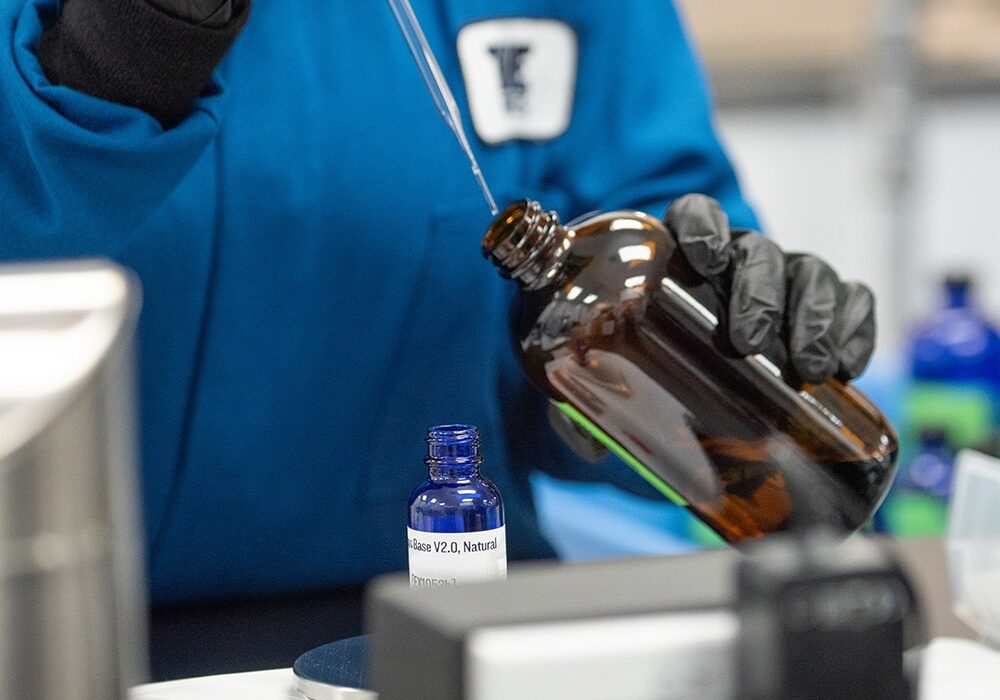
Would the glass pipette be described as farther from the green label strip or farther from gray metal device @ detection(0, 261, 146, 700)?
gray metal device @ detection(0, 261, 146, 700)

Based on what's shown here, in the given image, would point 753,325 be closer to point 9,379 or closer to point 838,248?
point 9,379

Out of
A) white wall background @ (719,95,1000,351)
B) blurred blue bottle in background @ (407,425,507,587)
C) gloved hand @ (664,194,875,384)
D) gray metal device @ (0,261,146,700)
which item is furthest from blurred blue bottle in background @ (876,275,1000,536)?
gray metal device @ (0,261,146,700)

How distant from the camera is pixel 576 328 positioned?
0.71m

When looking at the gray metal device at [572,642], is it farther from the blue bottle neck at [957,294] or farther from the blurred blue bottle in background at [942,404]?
the blue bottle neck at [957,294]

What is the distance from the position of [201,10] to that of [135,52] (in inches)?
2.0

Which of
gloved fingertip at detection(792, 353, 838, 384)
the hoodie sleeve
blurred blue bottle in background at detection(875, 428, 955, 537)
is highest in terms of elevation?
the hoodie sleeve

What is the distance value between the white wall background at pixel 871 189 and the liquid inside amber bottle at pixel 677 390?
269 centimetres

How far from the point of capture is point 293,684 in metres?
0.70

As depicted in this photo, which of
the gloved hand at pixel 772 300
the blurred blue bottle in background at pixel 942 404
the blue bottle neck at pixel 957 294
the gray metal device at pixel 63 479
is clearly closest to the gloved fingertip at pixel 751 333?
the gloved hand at pixel 772 300

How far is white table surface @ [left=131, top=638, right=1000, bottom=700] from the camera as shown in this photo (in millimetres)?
662

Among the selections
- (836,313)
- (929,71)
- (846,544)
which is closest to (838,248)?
(929,71)

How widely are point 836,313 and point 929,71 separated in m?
2.74

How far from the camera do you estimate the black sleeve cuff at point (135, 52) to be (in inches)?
30.4

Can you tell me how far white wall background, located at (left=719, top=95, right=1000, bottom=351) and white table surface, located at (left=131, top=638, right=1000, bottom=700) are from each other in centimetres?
270
